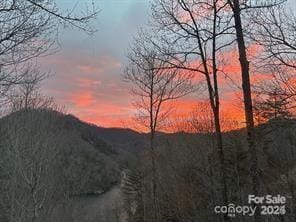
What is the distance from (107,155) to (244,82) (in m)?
58.9

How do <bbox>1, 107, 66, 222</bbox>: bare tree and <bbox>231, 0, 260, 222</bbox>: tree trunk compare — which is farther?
<bbox>1, 107, 66, 222</bbox>: bare tree

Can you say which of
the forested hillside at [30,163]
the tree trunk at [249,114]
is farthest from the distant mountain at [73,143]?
the tree trunk at [249,114]

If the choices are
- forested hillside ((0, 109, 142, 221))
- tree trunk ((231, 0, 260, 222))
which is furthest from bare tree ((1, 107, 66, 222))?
tree trunk ((231, 0, 260, 222))

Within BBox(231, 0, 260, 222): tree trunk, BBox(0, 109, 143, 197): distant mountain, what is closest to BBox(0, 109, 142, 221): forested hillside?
BBox(0, 109, 143, 197): distant mountain

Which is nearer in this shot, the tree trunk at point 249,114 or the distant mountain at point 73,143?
the tree trunk at point 249,114

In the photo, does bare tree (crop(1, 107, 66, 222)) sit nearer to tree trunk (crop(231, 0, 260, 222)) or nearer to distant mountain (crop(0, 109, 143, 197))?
distant mountain (crop(0, 109, 143, 197))

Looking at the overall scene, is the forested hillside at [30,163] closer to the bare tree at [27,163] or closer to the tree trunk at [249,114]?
the bare tree at [27,163]

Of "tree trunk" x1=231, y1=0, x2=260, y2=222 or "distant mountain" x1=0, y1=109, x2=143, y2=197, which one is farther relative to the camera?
"distant mountain" x1=0, y1=109, x2=143, y2=197

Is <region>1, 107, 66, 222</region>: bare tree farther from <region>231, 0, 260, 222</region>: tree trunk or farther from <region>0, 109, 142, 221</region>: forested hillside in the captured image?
<region>231, 0, 260, 222</region>: tree trunk

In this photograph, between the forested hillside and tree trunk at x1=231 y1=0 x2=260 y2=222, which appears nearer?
tree trunk at x1=231 y1=0 x2=260 y2=222

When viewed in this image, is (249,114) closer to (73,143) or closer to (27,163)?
(27,163)

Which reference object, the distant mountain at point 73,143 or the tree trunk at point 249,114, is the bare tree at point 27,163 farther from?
the tree trunk at point 249,114

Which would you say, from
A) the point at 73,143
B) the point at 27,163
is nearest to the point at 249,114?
the point at 27,163

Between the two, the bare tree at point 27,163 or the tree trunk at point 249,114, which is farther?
the bare tree at point 27,163
